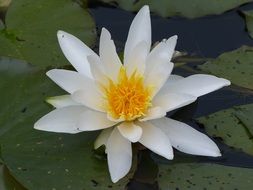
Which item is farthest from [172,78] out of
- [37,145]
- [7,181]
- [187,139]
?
[7,181]

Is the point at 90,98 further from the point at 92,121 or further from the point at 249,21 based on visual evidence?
the point at 249,21

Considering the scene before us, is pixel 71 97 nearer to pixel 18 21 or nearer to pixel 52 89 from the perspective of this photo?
pixel 52 89

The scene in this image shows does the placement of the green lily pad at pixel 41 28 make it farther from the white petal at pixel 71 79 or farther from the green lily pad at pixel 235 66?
the green lily pad at pixel 235 66

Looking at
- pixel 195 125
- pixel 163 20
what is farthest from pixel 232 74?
pixel 163 20

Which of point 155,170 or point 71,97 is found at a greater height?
point 71,97

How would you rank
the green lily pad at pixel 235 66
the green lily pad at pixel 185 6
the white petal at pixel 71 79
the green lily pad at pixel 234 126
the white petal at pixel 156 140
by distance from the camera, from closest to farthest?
the white petal at pixel 156 140 < the white petal at pixel 71 79 < the green lily pad at pixel 234 126 < the green lily pad at pixel 235 66 < the green lily pad at pixel 185 6

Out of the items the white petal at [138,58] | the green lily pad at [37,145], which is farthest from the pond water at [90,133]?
the white petal at [138,58]

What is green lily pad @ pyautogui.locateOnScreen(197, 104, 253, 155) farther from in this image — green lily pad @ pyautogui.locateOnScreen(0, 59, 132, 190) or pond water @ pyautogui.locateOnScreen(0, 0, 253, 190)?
green lily pad @ pyautogui.locateOnScreen(0, 59, 132, 190)
